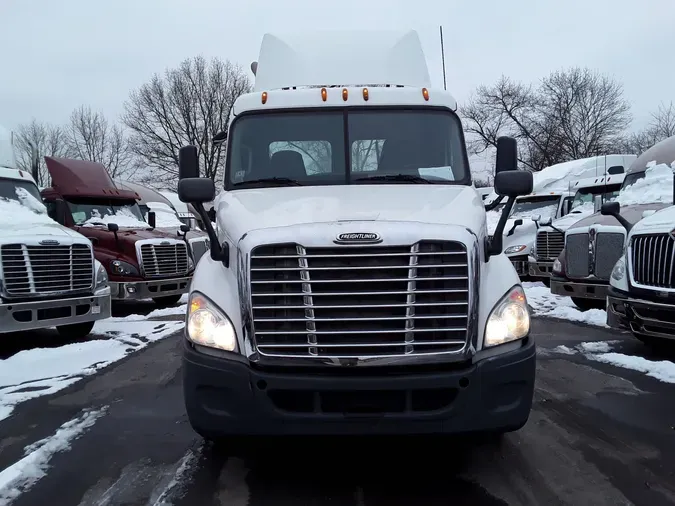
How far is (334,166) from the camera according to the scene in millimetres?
4844

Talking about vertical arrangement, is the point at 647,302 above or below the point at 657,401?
above

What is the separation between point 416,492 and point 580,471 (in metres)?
1.10

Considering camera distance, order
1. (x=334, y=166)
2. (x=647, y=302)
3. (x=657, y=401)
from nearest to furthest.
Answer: (x=334, y=166) < (x=657, y=401) < (x=647, y=302)

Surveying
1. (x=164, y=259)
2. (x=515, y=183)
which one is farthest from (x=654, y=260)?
(x=164, y=259)

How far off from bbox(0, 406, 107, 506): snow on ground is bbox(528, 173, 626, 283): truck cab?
10915mm

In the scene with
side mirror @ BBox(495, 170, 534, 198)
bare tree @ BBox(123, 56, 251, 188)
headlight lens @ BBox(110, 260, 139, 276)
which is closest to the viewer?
side mirror @ BBox(495, 170, 534, 198)

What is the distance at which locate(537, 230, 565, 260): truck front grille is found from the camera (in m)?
13.4

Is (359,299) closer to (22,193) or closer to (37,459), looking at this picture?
(37,459)

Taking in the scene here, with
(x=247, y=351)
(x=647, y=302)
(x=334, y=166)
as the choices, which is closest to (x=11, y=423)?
(x=247, y=351)

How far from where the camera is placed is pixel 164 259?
11953mm

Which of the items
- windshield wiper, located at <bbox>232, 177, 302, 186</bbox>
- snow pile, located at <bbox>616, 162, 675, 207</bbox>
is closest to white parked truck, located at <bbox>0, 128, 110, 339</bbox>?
windshield wiper, located at <bbox>232, 177, 302, 186</bbox>

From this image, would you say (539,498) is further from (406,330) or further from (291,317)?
(291,317)

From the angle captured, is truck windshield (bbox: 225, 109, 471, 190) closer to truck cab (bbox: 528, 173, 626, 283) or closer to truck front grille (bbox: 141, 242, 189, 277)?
truck front grille (bbox: 141, 242, 189, 277)

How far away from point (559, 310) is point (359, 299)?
8.16 m
